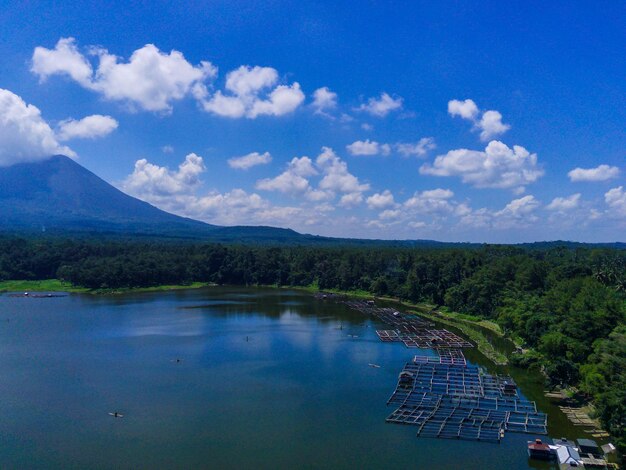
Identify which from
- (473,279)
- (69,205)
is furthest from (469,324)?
(69,205)

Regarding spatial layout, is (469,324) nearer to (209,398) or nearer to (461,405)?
(461,405)

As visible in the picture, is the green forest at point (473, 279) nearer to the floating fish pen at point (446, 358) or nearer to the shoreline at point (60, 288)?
the shoreline at point (60, 288)

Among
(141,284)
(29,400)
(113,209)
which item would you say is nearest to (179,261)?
(141,284)

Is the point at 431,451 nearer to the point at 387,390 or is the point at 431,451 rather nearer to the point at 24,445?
the point at 387,390

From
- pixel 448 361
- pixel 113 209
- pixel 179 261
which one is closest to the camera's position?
pixel 448 361

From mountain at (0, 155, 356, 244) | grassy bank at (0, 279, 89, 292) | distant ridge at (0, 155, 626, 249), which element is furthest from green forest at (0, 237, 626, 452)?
distant ridge at (0, 155, 626, 249)

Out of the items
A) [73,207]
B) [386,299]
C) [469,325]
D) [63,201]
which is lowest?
[469,325]

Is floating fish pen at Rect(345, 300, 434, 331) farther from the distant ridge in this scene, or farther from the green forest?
the distant ridge
